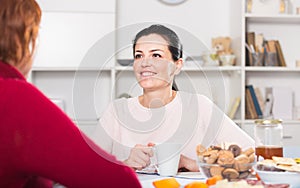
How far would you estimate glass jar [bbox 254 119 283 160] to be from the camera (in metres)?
1.49

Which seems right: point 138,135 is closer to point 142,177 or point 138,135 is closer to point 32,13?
point 142,177

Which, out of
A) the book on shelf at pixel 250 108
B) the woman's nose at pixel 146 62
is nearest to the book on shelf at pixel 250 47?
the book on shelf at pixel 250 108

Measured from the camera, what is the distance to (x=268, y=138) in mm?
1504

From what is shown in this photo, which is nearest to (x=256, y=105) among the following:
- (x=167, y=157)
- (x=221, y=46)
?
(x=221, y=46)

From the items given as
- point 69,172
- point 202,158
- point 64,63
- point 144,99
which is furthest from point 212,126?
point 64,63

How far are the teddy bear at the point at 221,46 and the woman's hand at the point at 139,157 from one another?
2.25 meters

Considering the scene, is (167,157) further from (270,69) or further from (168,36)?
(270,69)

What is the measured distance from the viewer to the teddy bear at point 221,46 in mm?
3486

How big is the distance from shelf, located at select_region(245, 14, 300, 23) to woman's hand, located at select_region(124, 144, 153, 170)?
231 cm

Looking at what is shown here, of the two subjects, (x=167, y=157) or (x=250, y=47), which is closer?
(x=167, y=157)

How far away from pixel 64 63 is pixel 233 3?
1295 mm

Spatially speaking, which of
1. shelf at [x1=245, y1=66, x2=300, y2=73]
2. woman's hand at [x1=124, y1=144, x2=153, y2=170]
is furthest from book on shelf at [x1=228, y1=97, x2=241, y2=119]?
woman's hand at [x1=124, y1=144, x2=153, y2=170]

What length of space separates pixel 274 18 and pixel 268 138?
2.20 metres

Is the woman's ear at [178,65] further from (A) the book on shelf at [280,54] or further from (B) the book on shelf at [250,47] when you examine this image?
(A) the book on shelf at [280,54]
